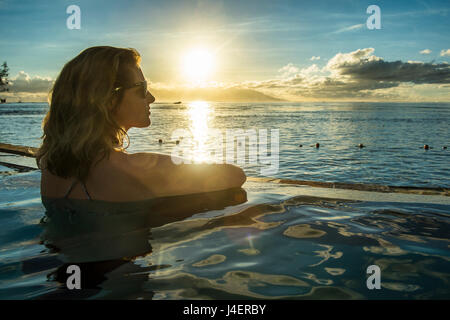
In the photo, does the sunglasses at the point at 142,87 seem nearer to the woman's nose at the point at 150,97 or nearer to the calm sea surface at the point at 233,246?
the woman's nose at the point at 150,97

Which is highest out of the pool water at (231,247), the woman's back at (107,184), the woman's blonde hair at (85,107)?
the woman's blonde hair at (85,107)

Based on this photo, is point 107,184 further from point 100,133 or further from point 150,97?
point 150,97

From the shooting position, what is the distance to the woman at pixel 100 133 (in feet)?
8.95

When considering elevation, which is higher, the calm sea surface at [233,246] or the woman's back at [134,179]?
the woman's back at [134,179]

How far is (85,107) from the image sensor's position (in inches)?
108

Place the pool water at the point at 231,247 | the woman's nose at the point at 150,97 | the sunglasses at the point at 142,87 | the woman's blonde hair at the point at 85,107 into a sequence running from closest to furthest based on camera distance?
the pool water at the point at 231,247, the woman's blonde hair at the point at 85,107, the sunglasses at the point at 142,87, the woman's nose at the point at 150,97

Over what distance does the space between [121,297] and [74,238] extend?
3.86 ft

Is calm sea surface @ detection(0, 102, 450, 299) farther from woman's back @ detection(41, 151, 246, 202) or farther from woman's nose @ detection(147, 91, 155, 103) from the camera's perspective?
woman's nose @ detection(147, 91, 155, 103)

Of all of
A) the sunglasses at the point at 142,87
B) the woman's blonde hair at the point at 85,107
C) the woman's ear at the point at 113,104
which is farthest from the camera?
the sunglasses at the point at 142,87

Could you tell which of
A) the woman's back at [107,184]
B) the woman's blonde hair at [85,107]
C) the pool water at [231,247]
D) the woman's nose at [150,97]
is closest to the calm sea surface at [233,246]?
the pool water at [231,247]

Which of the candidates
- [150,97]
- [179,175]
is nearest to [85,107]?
[150,97]

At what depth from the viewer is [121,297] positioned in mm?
1771

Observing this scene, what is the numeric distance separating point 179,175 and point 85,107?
3.50ft
